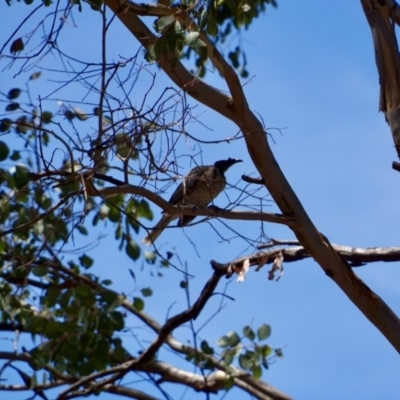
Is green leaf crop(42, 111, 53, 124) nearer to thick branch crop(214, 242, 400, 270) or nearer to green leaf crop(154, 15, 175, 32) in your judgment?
green leaf crop(154, 15, 175, 32)

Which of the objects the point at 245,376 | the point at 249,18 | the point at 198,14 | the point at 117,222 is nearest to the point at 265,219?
the point at 198,14

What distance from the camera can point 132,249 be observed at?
823cm

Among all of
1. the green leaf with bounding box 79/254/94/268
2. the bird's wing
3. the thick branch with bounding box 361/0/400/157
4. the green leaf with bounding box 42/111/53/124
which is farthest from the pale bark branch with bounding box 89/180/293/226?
the green leaf with bounding box 79/254/94/268

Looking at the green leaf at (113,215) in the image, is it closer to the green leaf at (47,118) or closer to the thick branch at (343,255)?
the green leaf at (47,118)

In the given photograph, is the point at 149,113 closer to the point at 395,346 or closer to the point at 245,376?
the point at 395,346

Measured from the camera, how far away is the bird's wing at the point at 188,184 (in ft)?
15.0

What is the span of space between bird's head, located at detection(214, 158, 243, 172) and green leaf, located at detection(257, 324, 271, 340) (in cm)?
143

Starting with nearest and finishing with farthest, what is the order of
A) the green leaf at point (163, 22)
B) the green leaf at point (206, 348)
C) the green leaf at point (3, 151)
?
the green leaf at point (163, 22) < the green leaf at point (3, 151) < the green leaf at point (206, 348)

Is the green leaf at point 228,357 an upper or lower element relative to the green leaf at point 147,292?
lower

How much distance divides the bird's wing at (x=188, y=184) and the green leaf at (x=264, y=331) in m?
1.06

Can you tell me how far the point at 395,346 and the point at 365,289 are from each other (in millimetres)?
333

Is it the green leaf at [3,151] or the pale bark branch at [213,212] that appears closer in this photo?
the pale bark branch at [213,212]

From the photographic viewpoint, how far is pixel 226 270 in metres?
5.62

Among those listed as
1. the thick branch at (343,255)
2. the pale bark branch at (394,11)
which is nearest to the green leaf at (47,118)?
the thick branch at (343,255)
